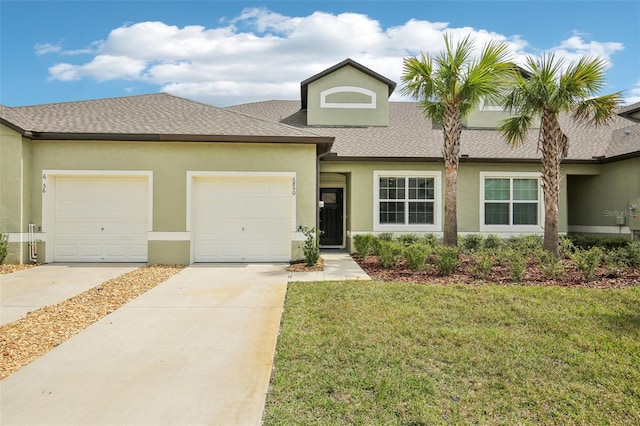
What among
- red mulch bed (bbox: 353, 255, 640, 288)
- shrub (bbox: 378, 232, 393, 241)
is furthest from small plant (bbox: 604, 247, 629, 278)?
shrub (bbox: 378, 232, 393, 241)

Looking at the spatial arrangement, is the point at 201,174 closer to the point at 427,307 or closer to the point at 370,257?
the point at 370,257

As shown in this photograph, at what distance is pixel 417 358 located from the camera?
4785 millimetres

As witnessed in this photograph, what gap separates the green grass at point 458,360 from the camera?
12.1ft

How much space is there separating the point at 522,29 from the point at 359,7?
4795 mm

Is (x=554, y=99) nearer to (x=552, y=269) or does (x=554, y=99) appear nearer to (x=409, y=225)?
(x=552, y=269)

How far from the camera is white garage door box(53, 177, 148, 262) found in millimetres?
11781

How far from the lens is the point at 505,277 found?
9.46 m

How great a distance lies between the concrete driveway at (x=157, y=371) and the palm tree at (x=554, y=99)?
324 inches

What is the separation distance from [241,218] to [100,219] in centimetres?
401

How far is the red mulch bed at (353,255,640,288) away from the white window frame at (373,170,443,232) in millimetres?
4013

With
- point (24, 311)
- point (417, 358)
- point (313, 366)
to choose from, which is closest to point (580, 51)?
point (417, 358)

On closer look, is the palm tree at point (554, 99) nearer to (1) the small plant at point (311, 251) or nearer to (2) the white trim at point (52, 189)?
(1) the small plant at point (311, 251)

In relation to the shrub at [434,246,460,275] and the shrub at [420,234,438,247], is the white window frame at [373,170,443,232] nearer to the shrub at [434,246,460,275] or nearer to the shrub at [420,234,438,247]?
the shrub at [420,234,438,247]

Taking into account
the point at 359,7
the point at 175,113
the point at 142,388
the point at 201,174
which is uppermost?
the point at 359,7
